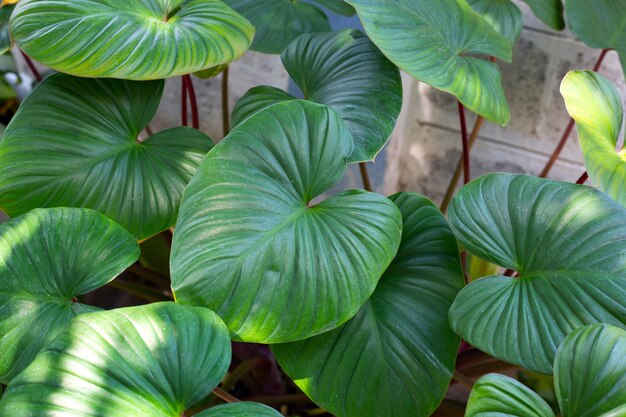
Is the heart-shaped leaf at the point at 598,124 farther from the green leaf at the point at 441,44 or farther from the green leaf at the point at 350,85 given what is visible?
the green leaf at the point at 350,85

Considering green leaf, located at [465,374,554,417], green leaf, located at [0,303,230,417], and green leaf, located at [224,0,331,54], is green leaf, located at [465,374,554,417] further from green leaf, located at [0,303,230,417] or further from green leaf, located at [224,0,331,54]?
green leaf, located at [224,0,331,54]

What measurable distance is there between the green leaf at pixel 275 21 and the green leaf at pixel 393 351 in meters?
0.40

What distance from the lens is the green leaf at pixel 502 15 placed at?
3.18 feet

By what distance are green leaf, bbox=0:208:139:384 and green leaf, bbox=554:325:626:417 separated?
15.5 inches

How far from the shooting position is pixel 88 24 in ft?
2.34

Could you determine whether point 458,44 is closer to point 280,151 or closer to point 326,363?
point 280,151

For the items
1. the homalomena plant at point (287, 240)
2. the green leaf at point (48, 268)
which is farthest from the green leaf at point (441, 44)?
the green leaf at point (48, 268)

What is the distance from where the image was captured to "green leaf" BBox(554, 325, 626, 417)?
0.51m

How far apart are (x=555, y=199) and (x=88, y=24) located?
1.64ft

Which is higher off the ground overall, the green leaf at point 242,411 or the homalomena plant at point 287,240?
the homalomena plant at point 287,240

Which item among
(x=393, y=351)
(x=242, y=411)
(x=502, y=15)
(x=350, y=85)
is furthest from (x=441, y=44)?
(x=242, y=411)

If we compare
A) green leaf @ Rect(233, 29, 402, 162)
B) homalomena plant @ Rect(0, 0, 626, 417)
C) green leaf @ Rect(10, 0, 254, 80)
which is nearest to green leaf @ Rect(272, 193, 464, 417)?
homalomena plant @ Rect(0, 0, 626, 417)

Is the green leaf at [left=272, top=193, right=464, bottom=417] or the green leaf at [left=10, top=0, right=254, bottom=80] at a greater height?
the green leaf at [left=10, top=0, right=254, bottom=80]

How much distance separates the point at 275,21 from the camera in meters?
0.97
